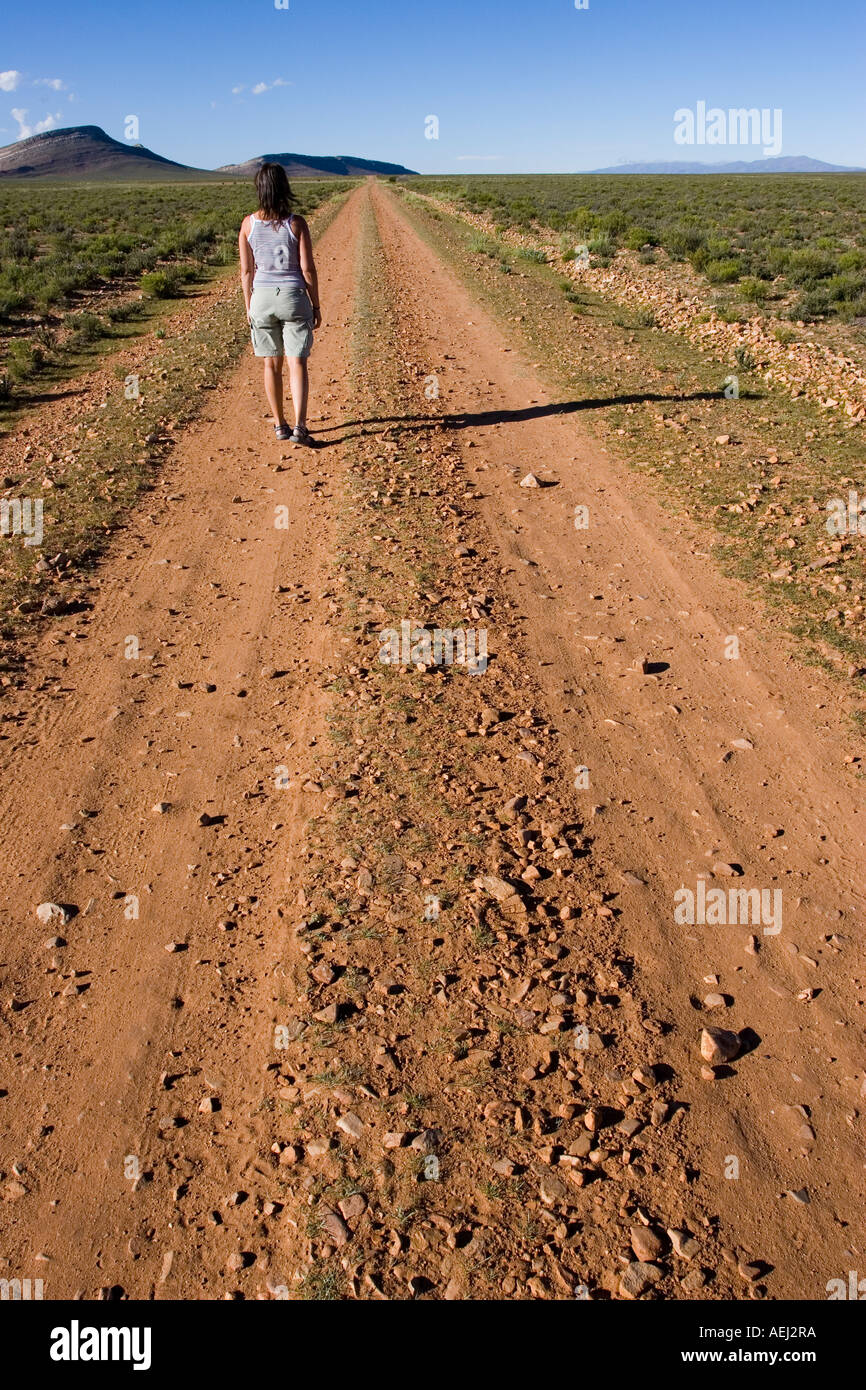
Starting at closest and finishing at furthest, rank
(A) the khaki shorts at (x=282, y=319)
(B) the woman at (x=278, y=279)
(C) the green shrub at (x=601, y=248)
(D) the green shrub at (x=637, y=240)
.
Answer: (B) the woman at (x=278, y=279) < (A) the khaki shorts at (x=282, y=319) < (C) the green shrub at (x=601, y=248) < (D) the green shrub at (x=637, y=240)

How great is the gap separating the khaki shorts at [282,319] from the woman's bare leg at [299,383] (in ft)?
0.24

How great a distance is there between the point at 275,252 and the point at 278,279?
0.20 meters

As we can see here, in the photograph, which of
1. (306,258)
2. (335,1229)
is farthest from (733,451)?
(335,1229)

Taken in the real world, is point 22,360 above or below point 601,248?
below

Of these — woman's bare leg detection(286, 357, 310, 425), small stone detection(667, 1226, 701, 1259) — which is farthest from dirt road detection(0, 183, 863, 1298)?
woman's bare leg detection(286, 357, 310, 425)

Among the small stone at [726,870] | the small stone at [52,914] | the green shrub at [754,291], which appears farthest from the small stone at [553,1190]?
the green shrub at [754,291]

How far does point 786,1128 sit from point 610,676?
266 centimetres

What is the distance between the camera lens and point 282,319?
7.66 meters

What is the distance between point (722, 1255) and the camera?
233cm

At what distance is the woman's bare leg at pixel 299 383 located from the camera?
25.6 feet

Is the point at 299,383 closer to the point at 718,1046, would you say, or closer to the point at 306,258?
the point at 306,258

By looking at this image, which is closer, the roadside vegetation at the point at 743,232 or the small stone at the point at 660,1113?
the small stone at the point at 660,1113

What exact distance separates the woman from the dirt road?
255 cm

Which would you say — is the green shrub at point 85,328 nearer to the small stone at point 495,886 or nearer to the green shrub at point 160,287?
the green shrub at point 160,287
